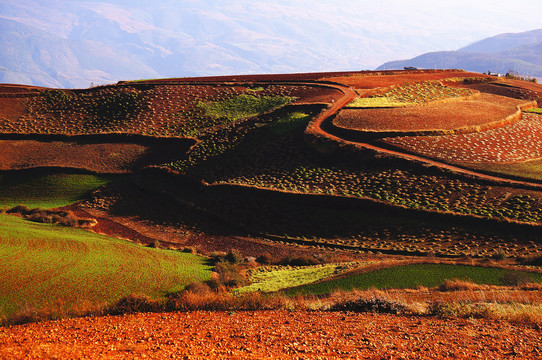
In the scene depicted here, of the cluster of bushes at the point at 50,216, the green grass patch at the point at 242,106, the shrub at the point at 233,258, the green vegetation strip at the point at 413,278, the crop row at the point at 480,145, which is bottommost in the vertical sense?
the shrub at the point at 233,258

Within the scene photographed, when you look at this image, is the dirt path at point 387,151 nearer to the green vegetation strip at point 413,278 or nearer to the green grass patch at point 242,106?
the green grass patch at point 242,106

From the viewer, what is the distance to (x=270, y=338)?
1362cm

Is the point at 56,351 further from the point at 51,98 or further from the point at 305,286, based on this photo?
the point at 51,98

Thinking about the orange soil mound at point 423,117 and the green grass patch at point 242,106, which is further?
the green grass patch at point 242,106

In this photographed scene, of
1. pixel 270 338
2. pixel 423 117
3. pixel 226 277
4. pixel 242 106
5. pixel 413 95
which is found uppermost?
pixel 413 95

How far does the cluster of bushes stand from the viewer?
110 feet

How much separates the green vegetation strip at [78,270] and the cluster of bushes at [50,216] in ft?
15.3

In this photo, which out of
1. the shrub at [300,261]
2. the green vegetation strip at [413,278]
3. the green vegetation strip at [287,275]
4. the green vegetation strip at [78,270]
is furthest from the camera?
the shrub at [300,261]

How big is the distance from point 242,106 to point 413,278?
3902 centimetres

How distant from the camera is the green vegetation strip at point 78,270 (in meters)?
18.0

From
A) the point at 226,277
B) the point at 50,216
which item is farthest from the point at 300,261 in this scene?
the point at 50,216

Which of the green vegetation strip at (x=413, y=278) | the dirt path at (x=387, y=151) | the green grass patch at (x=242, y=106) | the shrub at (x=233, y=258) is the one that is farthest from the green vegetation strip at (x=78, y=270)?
the green grass patch at (x=242, y=106)

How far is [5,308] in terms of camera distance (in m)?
16.6

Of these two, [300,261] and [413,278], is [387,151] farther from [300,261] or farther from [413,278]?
[413,278]
